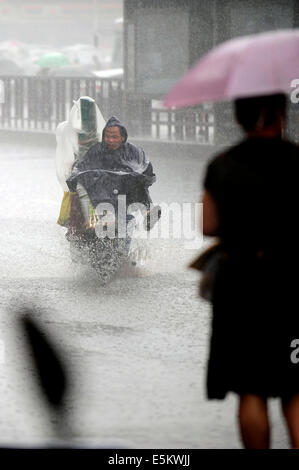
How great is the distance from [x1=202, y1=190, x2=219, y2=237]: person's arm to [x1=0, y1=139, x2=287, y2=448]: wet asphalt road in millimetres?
1213

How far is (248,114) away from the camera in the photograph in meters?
4.39

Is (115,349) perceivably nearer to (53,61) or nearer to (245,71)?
(245,71)

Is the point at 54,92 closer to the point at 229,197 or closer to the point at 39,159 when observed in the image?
the point at 39,159

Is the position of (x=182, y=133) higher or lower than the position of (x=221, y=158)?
higher

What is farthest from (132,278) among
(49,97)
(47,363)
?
(49,97)

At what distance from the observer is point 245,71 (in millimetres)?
4320

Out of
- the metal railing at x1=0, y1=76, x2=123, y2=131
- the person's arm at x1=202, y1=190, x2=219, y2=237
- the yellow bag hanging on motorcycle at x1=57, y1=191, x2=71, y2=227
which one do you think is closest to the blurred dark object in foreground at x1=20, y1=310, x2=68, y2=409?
the person's arm at x1=202, y1=190, x2=219, y2=237

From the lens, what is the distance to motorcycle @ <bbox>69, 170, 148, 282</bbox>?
9.84 metres

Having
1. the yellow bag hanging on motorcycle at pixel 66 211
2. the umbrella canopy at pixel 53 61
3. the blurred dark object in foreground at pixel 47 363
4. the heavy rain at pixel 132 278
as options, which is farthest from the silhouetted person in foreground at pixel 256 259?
the umbrella canopy at pixel 53 61

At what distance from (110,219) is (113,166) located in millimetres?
472
